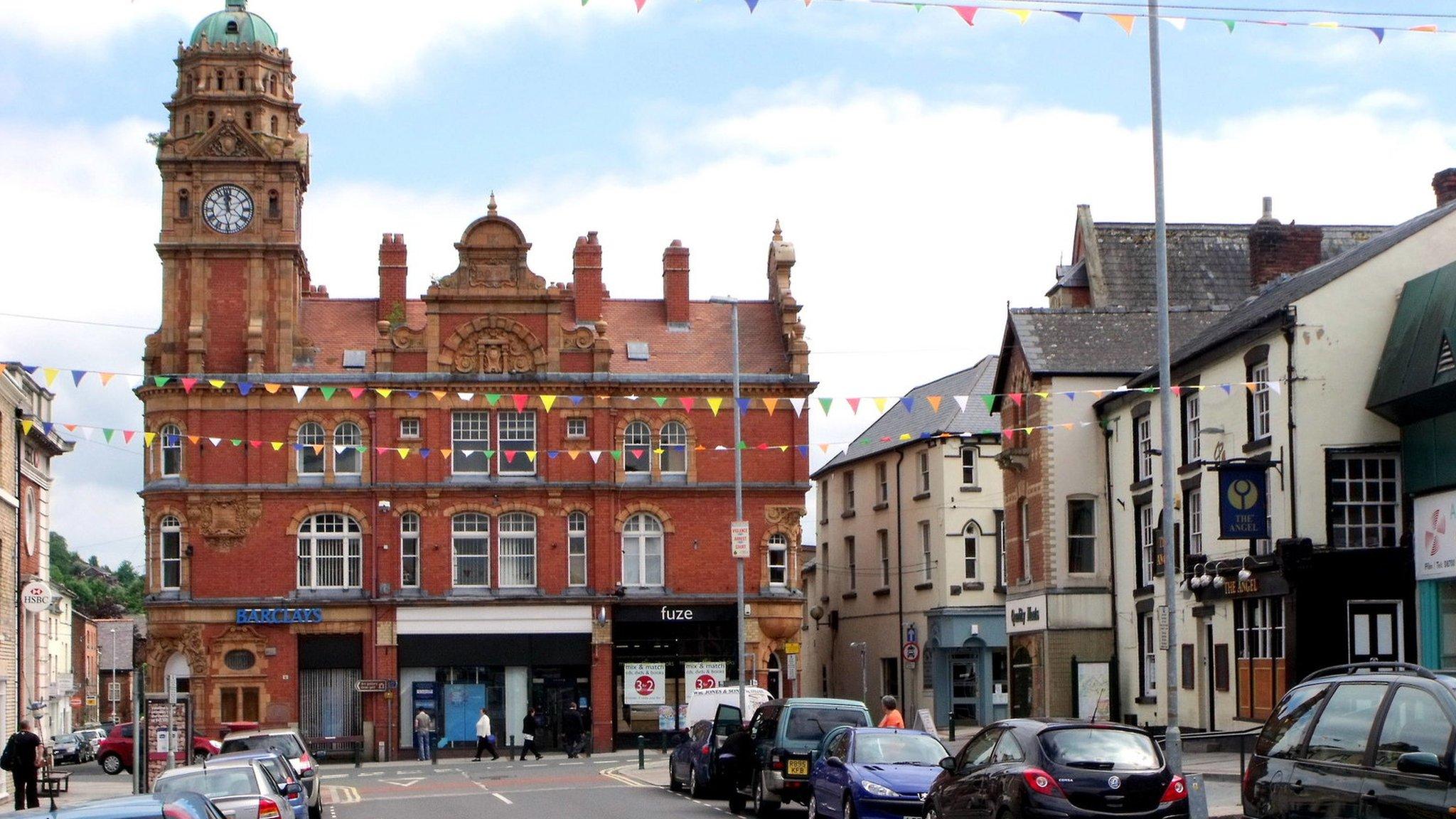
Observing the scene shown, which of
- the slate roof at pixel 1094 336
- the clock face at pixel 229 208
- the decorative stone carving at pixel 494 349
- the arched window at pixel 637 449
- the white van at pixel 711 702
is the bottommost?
the white van at pixel 711 702

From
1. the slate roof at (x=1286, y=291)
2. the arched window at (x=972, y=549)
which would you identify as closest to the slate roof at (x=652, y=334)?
the arched window at (x=972, y=549)

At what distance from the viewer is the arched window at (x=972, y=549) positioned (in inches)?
2379

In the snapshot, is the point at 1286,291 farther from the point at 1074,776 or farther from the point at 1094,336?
the point at 1074,776

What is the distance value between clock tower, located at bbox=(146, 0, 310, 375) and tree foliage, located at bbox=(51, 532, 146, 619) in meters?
66.9

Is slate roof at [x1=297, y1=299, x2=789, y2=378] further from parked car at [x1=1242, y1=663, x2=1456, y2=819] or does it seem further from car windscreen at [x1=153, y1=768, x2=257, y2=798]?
parked car at [x1=1242, y1=663, x2=1456, y2=819]

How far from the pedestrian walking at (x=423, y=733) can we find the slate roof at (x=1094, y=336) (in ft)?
70.0

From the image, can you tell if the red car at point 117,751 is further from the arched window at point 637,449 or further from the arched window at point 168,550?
the arched window at point 637,449

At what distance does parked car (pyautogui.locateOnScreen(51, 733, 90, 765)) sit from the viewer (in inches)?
2452

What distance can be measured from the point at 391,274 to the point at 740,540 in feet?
74.9

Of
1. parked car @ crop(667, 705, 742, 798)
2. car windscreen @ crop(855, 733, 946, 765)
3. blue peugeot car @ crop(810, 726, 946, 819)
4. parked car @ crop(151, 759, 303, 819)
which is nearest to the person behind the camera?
parked car @ crop(151, 759, 303, 819)

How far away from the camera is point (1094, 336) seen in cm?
4209

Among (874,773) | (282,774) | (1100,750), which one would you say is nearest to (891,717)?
(874,773)

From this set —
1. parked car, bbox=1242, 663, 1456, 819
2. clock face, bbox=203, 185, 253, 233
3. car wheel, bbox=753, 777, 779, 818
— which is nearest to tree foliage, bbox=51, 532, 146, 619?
clock face, bbox=203, 185, 253, 233

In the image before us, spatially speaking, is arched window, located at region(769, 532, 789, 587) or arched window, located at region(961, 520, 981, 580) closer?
arched window, located at region(769, 532, 789, 587)
